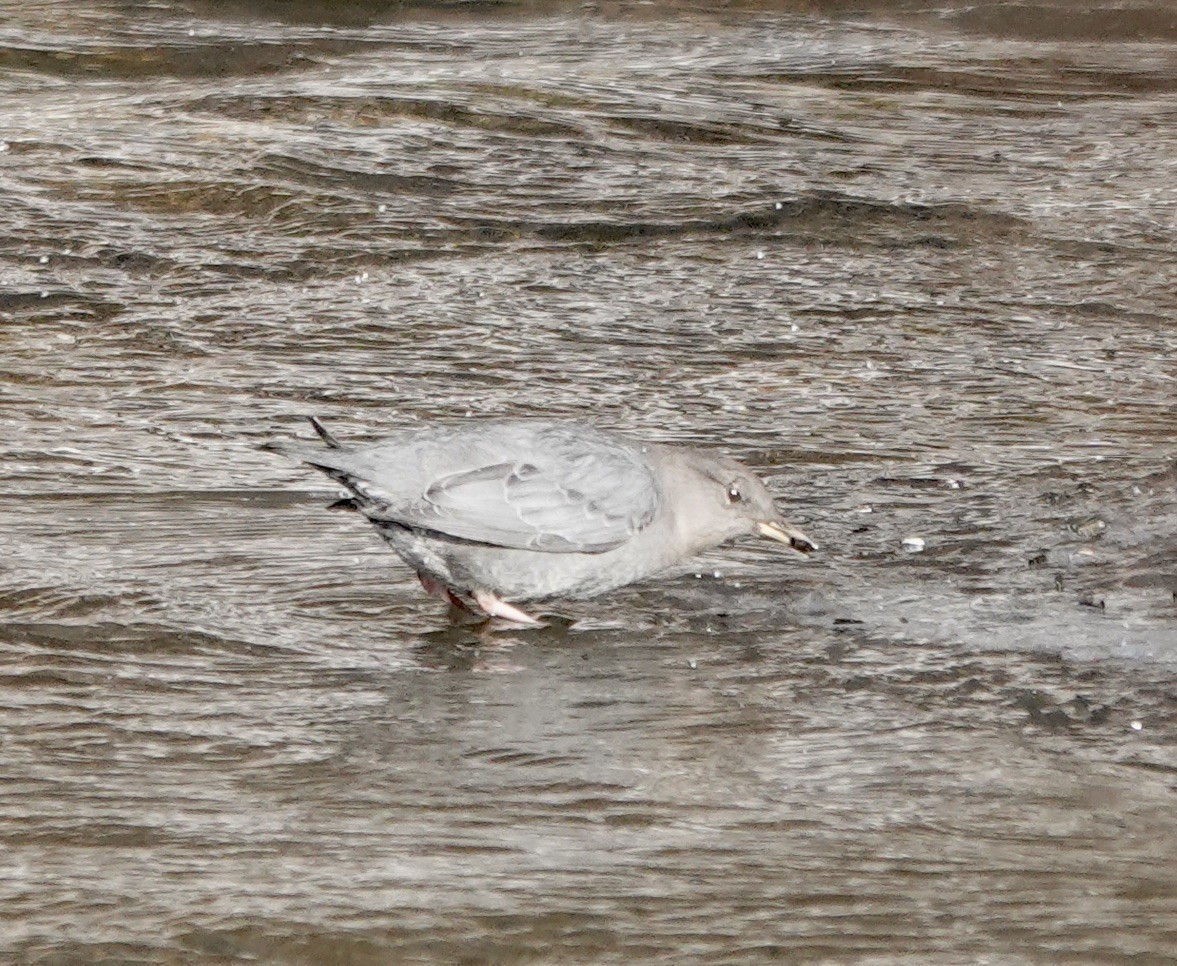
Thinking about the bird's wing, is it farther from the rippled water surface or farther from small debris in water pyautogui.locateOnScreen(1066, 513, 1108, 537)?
small debris in water pyautogui.locateOnScreen(1066, 513, 1108, 537)

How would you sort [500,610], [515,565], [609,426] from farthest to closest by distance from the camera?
[609,426]
[500,610]
[515,565]

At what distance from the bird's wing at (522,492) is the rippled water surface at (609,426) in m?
0.27

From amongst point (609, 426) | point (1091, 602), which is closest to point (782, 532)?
point (1091, 602)

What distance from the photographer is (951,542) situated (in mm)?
5234

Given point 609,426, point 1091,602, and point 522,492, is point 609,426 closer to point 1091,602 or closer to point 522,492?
point 522,492

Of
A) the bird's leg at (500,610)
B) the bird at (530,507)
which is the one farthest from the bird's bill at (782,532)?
the bird's leg at (500,610)

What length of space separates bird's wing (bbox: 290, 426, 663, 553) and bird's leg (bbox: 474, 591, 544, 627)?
185 millimetres

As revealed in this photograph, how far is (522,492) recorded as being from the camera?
478 cm

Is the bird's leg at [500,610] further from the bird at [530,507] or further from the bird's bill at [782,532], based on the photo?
the bird's bill at [782,532]

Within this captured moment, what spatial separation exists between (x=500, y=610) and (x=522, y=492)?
312 mm

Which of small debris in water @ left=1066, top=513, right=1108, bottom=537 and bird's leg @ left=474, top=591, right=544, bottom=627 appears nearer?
bird's leg @ left=474, top=591, right=544, bottom=627

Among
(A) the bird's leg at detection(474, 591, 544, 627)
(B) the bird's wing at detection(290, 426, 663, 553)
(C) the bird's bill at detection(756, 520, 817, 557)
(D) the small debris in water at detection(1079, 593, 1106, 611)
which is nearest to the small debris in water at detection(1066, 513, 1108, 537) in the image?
(D) the small debris in water at detection(1079, 593, 1106, 611)

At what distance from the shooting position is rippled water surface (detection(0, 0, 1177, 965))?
136 inches

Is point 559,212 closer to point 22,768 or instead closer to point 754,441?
point 754,441
